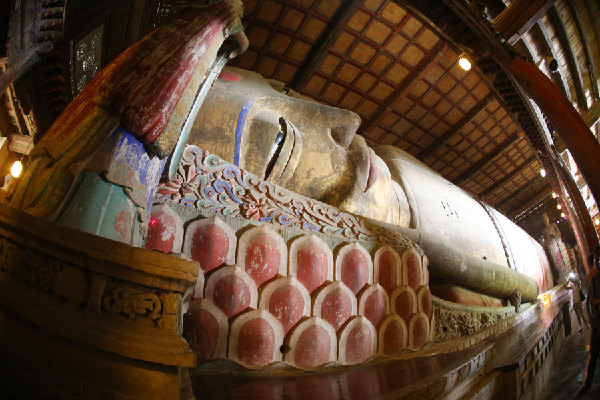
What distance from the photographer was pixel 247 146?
1790 mm

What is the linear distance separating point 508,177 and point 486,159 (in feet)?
4.84

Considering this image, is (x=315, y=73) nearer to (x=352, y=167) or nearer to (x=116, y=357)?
(x=352, y=167)

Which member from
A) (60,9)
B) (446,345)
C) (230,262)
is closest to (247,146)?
(230,262)

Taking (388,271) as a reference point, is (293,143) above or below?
above

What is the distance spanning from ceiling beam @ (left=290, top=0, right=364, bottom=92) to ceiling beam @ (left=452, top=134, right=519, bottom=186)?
17.7 feet

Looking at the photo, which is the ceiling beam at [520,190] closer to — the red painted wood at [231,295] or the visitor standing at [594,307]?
the visitor standing at [594,307]

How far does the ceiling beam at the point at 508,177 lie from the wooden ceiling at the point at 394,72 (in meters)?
0.30

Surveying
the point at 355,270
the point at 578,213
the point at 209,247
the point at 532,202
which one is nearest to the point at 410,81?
the point at 578,213

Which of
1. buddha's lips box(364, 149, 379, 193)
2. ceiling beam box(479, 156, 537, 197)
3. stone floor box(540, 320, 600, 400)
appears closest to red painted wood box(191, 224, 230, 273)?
buddha's lips box(364, 149, 379, 193)

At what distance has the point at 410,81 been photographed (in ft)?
20.3

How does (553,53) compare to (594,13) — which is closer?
(594,13)

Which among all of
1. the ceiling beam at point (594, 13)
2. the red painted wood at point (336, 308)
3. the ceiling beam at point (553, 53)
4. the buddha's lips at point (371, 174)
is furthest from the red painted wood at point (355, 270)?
the ceiling beam at point (594, 13)

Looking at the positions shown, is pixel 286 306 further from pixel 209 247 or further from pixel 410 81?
pixel 410 81

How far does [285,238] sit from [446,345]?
49.6 inches
